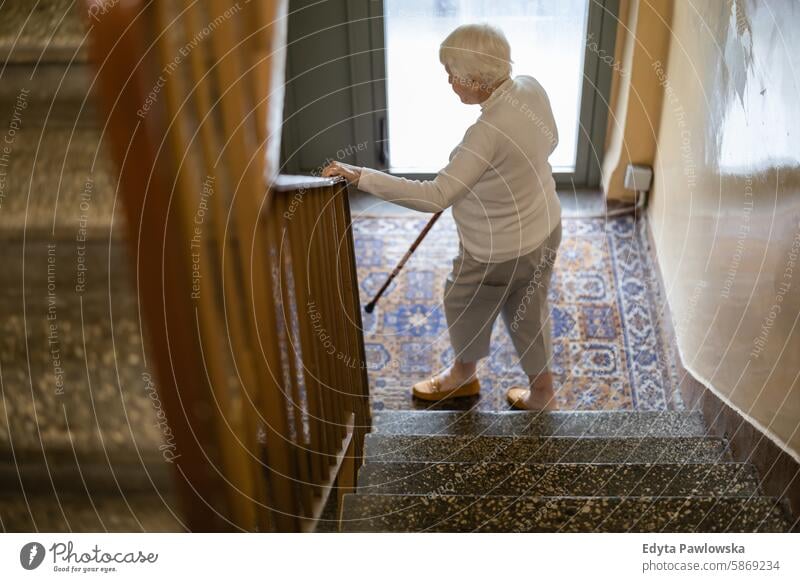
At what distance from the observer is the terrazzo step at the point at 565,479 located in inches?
63.1

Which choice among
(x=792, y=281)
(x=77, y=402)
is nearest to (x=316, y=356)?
(x=77, y=402)

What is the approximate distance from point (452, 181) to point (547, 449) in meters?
0.56

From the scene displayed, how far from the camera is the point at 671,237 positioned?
101 inches

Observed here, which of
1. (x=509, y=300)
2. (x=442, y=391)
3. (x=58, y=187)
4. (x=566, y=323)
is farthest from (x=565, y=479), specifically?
(x=566, y=323)

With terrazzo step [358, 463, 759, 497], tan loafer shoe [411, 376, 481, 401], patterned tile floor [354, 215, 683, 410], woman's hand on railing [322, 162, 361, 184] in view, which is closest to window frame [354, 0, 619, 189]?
patterned tile floor [354, 215, 683, 410]

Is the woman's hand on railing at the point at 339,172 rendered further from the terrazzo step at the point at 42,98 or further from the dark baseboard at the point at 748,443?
the dark baseboard at the point at 748,443

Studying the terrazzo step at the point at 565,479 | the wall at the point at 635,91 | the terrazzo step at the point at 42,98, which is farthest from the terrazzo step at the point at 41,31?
the wall at the point at 635,91

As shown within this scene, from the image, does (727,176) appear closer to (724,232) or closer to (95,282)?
(724,232)

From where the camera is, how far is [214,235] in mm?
1398

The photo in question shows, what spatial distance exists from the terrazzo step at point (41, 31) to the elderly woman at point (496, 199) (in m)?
0.53

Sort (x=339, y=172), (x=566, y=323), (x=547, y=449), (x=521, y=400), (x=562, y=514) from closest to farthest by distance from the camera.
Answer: (x=562, y=514) < (x=339, y=172) < (x=547, y=449) < (x=521, y=400) < (x=566, y=323)

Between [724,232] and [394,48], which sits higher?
[394,48]

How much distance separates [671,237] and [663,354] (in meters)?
0.32

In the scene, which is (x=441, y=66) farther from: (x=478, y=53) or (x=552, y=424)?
(x=552, y=424)
